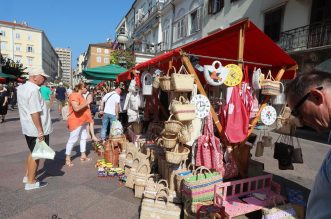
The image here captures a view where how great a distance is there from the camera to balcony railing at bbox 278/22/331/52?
981 cm

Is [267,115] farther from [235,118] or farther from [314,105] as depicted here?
[314,105]

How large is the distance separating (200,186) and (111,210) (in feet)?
4.67

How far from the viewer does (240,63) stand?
3.40 meters

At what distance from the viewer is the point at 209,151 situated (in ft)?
10.4

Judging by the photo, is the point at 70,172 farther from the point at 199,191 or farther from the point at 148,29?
the point at 148,29

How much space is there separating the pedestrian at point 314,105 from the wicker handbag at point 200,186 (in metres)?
1.89

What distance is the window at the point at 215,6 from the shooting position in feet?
51.5

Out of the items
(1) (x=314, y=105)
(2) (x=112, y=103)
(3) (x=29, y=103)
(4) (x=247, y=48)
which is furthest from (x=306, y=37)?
(3) (x=29, y=103)

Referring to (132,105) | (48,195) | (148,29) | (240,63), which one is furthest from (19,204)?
(148,29)

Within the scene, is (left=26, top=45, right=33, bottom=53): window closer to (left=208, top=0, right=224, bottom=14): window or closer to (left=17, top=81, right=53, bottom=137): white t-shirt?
(left=208, top=0, right=224, bottom=14): window

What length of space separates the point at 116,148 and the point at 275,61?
12.5ft

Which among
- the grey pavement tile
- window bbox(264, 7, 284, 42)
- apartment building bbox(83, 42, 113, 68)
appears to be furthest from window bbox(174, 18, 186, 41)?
apartment building bbox(83, 42, 113, 68)

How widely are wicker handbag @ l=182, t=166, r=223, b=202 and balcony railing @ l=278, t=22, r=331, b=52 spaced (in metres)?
9.90

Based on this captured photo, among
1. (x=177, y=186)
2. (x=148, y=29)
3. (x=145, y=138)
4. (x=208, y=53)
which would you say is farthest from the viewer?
(x=148, y=29)
